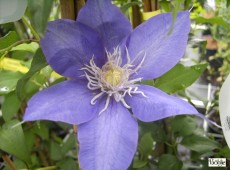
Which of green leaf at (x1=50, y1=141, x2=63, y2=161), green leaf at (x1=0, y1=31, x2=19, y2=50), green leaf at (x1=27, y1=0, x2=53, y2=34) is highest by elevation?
green leaf at (x1=27, y1=0, x2=53, y2=34)

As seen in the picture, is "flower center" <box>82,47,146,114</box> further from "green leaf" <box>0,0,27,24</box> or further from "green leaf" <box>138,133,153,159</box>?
"green leaf" <box>138,133,153,159</box>

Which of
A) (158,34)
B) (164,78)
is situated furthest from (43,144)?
(158,34)

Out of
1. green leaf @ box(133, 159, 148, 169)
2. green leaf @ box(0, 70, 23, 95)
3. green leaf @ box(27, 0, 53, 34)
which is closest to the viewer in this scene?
green leaf @ box(27, 0, 53, 34)

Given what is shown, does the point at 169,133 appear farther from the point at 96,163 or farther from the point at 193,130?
the point at 96,163

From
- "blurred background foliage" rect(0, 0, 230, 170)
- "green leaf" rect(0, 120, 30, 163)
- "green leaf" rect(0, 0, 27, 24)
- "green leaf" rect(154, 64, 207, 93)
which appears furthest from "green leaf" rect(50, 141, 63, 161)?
"green leaf" rect(0, 0, 27, 24)

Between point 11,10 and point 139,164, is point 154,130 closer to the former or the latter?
point 139,164

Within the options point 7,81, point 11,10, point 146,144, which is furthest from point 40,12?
point 146,144

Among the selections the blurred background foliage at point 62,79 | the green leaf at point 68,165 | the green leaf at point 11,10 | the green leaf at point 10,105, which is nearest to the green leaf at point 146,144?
the blurred background foliage at point 62,79
